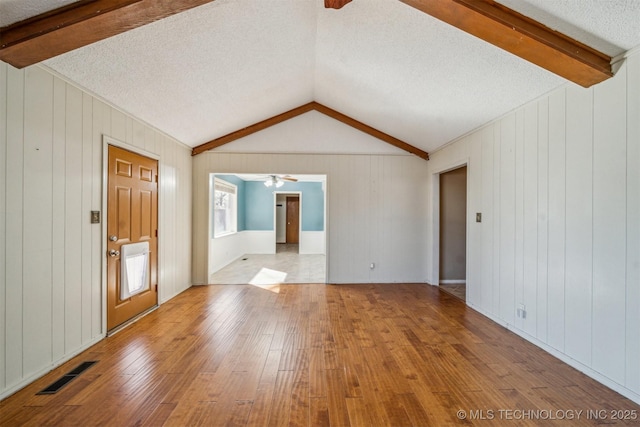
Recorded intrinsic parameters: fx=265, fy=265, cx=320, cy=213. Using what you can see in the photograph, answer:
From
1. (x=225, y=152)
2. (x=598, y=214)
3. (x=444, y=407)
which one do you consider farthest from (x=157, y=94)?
(x=598, y=214)

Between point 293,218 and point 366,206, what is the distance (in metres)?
6.60

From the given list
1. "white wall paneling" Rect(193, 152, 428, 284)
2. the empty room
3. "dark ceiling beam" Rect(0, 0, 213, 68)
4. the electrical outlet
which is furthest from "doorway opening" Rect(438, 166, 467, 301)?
"dark ceiling beam" Rect(0, 0, 213, 68)

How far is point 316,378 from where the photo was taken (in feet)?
7.00

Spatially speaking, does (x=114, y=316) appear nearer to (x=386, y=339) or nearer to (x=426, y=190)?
(x=386, y=339)

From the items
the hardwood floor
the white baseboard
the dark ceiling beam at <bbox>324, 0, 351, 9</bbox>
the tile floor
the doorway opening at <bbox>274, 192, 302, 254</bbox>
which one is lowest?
the tile floor

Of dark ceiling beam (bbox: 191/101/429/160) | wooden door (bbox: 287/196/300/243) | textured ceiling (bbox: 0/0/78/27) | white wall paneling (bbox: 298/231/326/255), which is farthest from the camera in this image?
wooden door (bbox: 287/196/300/243)

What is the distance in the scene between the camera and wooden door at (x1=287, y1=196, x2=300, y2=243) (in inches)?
446

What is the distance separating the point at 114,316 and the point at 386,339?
3.02m

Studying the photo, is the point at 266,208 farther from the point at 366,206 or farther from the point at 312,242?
the point at 366,206

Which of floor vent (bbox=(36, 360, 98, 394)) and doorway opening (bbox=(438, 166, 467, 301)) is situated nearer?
floor vent (bbox=(36, 360, 98, 394))

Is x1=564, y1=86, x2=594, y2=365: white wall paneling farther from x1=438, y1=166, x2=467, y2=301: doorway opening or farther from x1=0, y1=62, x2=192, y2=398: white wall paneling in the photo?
x1=0, y1=62, x2=192, y2=398: white wall paneling

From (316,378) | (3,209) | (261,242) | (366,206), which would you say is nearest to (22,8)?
(3,209)

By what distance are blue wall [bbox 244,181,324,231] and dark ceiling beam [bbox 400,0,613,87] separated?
7.51 metres

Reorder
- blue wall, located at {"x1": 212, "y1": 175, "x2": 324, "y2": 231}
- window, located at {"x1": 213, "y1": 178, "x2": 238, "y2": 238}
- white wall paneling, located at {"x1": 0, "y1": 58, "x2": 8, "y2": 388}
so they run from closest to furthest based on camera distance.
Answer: white wall paneling, located at {"x1": 0, "y1": 58, "x2": 8, "y2": 388} < window, located at {"x1": 213, "y1": 178, "x2": 238, "y2": 238} < blue wall, located at {"x1": 212, "y1": 175, "x2": 324, "y2": 231}
